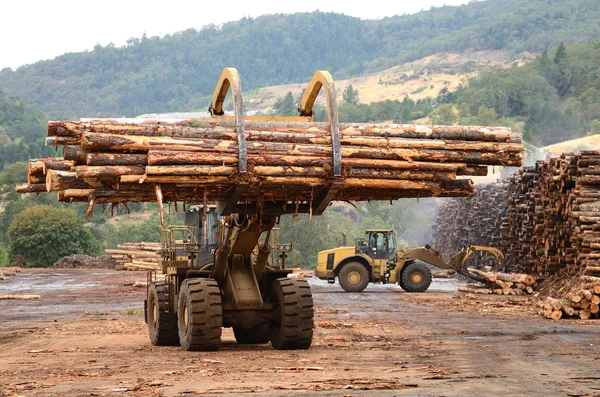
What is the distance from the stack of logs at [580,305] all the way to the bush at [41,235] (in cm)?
4825

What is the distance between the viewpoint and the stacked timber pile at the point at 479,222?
153 ft

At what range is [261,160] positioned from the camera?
13766mm

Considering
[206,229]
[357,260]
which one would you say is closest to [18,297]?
[357,260]

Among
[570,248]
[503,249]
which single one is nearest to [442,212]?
[503,249]

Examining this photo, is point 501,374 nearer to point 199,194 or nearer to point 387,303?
point 199,194

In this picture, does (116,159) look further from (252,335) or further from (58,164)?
(252,335)

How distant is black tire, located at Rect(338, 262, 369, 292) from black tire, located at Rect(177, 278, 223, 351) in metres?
22.9

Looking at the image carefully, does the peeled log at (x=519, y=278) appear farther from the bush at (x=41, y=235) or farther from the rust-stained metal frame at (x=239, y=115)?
the bush at (x=41, y=235)

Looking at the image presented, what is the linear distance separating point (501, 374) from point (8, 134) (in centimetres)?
15836

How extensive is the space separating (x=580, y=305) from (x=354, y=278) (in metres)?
15.3

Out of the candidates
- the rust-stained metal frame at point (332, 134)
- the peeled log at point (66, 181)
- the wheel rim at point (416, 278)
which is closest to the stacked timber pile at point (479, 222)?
the wheel rim at point (416, 278)

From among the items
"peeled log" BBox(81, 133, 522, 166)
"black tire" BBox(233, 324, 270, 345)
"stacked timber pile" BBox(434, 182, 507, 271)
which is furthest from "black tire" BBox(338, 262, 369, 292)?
"peeled log" BBox(81, 133, 522, 166)

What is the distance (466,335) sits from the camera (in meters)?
19.7

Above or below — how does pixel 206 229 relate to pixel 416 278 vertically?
above
